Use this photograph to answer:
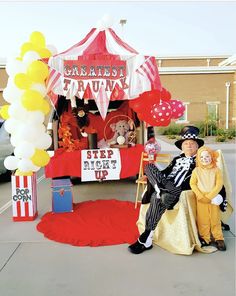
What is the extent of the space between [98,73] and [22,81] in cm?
124

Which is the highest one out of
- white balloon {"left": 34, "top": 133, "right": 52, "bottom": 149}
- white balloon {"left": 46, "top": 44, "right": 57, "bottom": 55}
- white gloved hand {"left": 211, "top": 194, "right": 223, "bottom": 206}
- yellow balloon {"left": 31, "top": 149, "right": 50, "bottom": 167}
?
white balloon {"left": 46, "top": 44, "right": 57, "bottom": 55}

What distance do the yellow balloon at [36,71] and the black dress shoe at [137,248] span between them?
8.67 ft

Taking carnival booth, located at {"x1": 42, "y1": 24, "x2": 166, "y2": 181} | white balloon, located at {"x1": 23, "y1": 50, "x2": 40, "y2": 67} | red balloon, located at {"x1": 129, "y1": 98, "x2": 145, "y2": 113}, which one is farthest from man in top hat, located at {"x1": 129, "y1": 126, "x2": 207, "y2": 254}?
white balloon, located at {"x1": 23, "y1": 50, "x2": 40, "y2": 67}

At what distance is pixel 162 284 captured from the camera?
2.91 meters

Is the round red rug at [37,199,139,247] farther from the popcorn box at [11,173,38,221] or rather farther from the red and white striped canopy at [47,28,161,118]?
the red and white striped canopy at [47,28,161,118]

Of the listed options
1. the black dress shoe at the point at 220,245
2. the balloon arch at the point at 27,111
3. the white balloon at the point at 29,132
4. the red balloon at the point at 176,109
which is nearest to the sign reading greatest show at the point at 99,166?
the balloon arch at the point at 27,111

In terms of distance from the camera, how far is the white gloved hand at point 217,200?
11.4 ft

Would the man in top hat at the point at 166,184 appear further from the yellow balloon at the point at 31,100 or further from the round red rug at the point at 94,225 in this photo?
the yellow balloon at the point at 31,100

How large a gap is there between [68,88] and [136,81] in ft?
3.49

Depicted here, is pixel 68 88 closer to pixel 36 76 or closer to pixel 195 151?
pixel 36 76

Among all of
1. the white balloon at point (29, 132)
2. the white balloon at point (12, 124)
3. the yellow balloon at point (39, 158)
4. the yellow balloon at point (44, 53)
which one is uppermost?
the yellow balloon at point (44, 53)

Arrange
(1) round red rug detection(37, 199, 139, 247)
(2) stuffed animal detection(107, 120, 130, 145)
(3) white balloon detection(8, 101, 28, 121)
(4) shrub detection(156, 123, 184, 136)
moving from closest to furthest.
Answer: (1) round red rug detection(37, 199, 139, 247) < (3) white balloon detection(8, 101, 28, 121) < (2) stuffed animal detection(107, 120, 130, 145) < (4) shrub detection(156, 123, 184, 136)

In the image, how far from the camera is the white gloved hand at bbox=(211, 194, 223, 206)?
3480mm

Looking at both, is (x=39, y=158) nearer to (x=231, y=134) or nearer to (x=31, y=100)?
(x=31, y=100)
